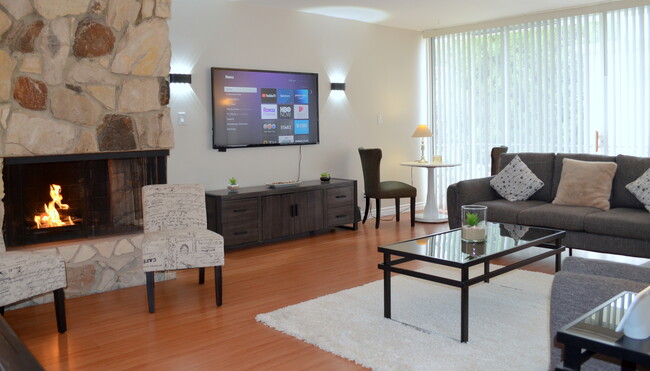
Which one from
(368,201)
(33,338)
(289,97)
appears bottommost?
(33,338)

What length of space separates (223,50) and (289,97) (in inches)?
36.5

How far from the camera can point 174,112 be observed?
5.79 meters

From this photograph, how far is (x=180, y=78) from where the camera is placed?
5.75m

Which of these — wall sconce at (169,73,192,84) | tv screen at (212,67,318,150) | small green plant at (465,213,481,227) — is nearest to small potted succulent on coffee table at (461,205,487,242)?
small green plant at (465,213,481,227)

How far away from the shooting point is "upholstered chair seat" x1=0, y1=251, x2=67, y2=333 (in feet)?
11.1

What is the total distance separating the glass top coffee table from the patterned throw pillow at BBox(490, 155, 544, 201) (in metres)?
1.36

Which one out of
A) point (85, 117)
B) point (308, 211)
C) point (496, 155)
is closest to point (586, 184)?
point (496, 155)

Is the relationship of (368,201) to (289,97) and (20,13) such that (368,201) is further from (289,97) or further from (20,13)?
(20,13)

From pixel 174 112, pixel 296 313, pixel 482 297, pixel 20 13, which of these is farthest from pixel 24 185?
pixel 482 297

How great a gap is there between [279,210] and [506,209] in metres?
2.23

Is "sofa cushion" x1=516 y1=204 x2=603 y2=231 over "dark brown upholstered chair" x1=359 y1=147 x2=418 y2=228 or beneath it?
beneath

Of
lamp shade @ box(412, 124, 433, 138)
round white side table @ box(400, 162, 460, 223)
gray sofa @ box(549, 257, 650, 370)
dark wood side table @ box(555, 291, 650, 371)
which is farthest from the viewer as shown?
lamp shade @ box(412, 124, 433, 138)

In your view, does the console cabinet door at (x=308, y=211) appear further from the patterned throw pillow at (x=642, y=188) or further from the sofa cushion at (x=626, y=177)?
the patterned throw pillow at (x=642, y=188)

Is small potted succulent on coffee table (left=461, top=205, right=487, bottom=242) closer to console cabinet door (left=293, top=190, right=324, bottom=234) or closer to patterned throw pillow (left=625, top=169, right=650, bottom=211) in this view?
patterned throw pillow (left=625, top=169, right=650, bottom=211)
